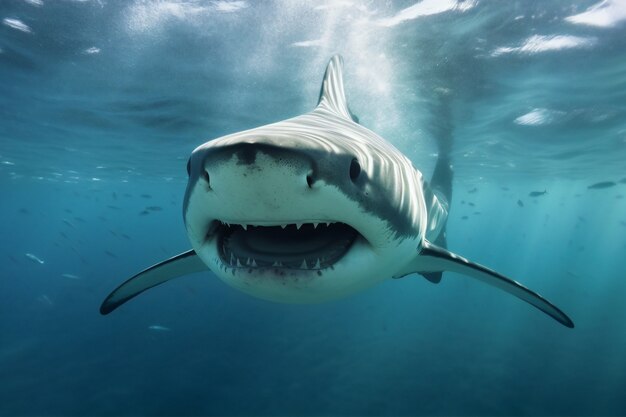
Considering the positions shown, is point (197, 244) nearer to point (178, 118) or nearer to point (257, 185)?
point (257, 185)

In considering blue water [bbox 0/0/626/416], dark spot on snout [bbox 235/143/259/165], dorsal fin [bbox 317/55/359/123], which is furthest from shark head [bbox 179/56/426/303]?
blue water [bbox 0/0/626/416]

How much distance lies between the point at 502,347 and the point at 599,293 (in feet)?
61.2

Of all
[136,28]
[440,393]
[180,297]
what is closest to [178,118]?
[136,28]

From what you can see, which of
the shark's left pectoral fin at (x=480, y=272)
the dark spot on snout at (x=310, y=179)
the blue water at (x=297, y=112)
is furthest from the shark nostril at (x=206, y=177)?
the blue water at (x=297, y=112)

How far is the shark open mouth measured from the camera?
1.92 meters

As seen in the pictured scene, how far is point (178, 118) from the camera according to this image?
15359 millimetres

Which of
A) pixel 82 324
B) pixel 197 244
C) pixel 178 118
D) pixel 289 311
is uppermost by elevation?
pixel 178 118

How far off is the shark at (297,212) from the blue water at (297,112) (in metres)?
7.22

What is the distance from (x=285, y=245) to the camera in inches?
79.7

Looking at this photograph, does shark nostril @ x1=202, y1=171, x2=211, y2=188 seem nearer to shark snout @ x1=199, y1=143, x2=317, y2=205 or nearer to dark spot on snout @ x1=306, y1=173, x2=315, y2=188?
shark snout @ x1=199, y1=143, x2=317, y2=205

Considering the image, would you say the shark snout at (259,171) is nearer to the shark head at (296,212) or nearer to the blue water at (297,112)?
the shark head at (296,212)

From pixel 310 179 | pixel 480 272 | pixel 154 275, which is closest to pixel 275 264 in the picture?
pixel 310 179

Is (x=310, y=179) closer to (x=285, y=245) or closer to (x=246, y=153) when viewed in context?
(x=246, y=153)

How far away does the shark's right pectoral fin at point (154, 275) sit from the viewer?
11.5 ft
